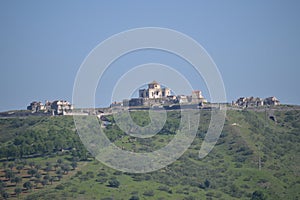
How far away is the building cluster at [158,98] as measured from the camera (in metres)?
151

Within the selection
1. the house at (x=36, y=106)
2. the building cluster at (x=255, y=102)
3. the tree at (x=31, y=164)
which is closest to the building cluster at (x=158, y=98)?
the building cluster at (x=255, y=102)

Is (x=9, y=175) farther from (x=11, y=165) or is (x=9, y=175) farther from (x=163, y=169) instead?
(x=163, y=169)

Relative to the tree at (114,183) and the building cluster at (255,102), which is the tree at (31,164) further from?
the building cluster at (255,102)

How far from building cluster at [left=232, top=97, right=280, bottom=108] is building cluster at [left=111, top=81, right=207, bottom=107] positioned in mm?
7228

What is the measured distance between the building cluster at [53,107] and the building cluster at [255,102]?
3032 centimetres

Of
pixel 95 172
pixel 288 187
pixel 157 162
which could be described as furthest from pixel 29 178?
pixel 288 187

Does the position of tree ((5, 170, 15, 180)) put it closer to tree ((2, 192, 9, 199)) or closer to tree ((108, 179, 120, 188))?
tree ((2, 192, 9, 199))

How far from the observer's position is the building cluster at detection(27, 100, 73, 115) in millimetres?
143750

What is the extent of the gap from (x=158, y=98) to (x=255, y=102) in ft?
59.3

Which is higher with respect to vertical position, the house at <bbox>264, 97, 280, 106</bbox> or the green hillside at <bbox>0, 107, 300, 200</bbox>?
the house at <bbox>264, 97, 280, 106</bbox>

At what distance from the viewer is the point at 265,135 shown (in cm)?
12356

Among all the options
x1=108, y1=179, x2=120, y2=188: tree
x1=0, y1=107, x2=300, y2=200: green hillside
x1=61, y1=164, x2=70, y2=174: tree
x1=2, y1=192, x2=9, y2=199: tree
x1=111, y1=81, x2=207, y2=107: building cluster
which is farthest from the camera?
x1=111, y1=81, x2=207, y2=107: building cluster

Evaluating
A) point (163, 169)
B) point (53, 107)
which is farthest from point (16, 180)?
point (53, 107)

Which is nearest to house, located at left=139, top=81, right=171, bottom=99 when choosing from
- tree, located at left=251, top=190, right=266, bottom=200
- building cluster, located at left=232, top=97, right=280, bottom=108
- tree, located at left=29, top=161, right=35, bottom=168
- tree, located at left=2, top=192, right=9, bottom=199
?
building cluster, located at left=232, top=97, right=280, bottom=108
